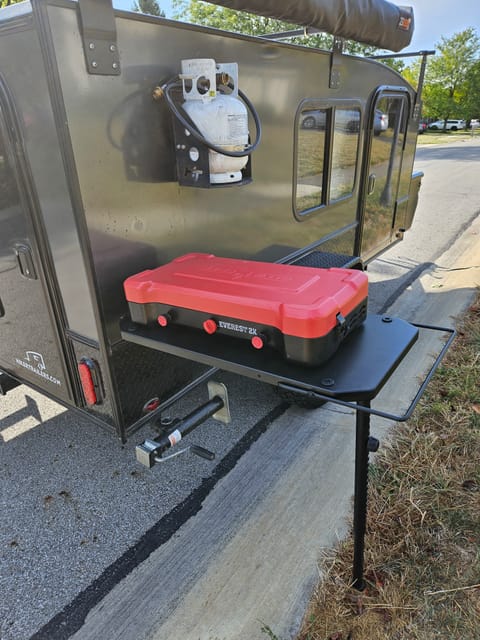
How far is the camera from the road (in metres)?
1.95

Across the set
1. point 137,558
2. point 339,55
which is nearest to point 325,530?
point 137,558

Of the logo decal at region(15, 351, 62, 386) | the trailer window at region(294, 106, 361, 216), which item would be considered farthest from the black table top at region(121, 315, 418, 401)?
the trailer window at region(294, 106, 361, 216)

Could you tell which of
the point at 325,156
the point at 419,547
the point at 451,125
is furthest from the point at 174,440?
the point at 451,125

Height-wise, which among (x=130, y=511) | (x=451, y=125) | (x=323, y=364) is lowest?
(x=451, y=125)

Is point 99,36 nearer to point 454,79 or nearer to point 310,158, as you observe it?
point 310,158

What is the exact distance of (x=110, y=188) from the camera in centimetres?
181

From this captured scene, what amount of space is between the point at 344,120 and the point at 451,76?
58.5m

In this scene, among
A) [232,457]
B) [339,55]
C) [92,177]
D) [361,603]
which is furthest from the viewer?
[339,55]

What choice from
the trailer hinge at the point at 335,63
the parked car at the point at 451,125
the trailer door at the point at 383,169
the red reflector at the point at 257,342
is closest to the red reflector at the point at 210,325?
the red reflector at the point at 257,342

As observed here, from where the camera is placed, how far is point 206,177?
6.48ft

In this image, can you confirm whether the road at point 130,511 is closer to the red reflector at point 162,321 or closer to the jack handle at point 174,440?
the jack handle at point 174,440

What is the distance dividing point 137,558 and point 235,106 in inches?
80.7

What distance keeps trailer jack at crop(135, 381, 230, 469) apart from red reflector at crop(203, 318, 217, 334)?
35cm

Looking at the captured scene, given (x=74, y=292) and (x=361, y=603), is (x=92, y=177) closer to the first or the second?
(x=74, y=292)
